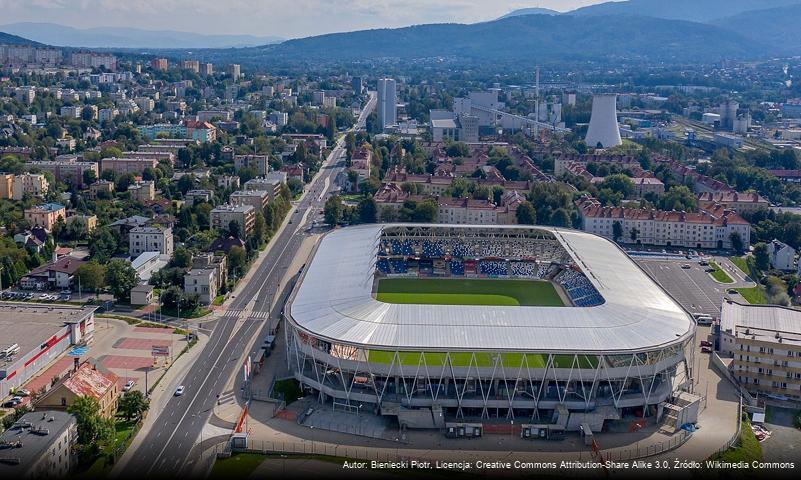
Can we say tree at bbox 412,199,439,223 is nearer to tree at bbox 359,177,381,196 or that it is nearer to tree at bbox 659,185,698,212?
tree at bbox 359,177,381,196

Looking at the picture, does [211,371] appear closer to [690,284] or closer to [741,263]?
[690,284]

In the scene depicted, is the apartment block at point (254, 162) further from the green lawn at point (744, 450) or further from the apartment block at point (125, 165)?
the green lawn at point (744, 450)

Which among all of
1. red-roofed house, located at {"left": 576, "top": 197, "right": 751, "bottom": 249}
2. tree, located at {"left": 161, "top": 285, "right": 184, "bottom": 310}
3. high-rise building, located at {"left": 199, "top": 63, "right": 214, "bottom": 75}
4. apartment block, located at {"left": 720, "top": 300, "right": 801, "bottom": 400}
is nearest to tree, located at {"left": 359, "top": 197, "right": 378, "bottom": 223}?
red-roofed house, located at {"left": 576, "top": 197, "right": 751, "bottom": 249}

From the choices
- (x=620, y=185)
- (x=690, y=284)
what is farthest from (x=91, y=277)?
(x=620, y=185)

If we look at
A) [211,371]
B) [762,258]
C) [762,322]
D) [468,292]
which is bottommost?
[211,371]

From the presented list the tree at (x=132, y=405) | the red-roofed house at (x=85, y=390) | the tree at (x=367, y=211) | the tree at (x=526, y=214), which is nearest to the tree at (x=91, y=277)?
the red-roofed house at (x=85, y=390)

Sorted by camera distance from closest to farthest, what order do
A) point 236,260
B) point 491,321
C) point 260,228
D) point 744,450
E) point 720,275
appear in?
point 744,450 < point 491,321 < point 236,260 < point 720,275 < point 260,228
